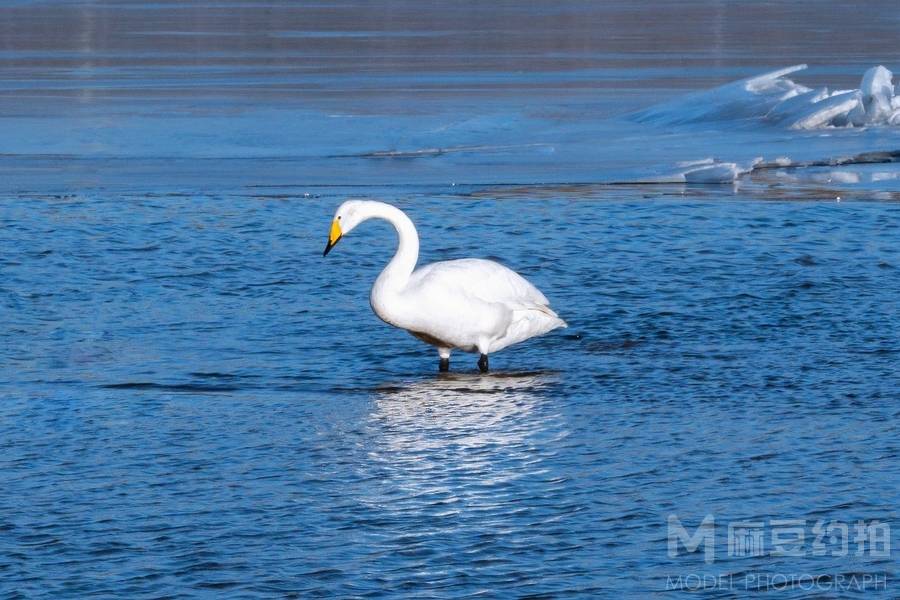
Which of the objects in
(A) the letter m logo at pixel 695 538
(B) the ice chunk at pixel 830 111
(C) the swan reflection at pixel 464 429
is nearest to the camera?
(A) the letter m logo at pixel 695 538

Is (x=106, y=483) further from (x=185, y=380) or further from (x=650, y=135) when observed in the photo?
(x=650, y=135)

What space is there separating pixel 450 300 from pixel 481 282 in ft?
1.06

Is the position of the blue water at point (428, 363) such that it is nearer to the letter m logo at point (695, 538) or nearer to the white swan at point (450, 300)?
the letter m logo at point (695, 538)

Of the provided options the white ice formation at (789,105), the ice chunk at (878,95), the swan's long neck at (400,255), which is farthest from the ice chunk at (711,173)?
the swan's long neck at (400,255)

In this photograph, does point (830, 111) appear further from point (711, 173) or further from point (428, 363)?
point (428, 363)

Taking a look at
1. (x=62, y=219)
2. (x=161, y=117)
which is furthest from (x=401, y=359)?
(x=161, y=117)

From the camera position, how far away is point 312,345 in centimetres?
924

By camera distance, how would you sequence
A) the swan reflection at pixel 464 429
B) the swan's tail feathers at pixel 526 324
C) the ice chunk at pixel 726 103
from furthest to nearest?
1. the ice chunk at pixel 726 103
2. the swan's tail feathers at pixel 526 324
3. the swan reflection at pixel 464 429

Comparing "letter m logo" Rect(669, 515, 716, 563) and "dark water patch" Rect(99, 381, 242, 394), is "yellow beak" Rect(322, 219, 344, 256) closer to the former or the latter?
"dark water patch" Rect(99, 381, 242, 394)

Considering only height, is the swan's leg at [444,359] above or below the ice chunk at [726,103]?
below

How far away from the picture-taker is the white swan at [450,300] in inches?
339

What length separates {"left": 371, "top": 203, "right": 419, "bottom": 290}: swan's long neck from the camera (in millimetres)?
8695

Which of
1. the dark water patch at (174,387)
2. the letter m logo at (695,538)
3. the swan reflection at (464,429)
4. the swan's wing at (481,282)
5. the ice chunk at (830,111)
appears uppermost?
the ice chunk at (830,111)

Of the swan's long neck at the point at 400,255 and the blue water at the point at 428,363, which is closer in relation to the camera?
the blue water at the point at 428,363
